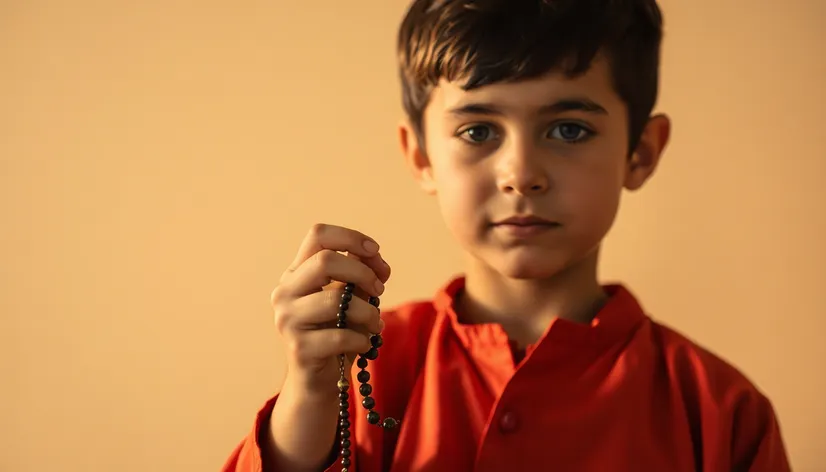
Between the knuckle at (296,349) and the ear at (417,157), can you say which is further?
the ear at (417,157)

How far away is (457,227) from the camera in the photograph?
882 mm

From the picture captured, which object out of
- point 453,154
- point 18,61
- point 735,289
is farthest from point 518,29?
point 18,61

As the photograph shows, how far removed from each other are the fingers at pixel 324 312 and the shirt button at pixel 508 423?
185 mm

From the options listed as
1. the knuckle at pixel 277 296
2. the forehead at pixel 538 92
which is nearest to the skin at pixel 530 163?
the forehead at pixel 538 92

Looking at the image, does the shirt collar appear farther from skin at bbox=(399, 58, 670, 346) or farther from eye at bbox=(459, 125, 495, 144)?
eye at bbox=(459, 125, 495, 144)

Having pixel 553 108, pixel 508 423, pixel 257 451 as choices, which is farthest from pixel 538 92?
pixel 257 451

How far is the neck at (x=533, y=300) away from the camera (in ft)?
3.08

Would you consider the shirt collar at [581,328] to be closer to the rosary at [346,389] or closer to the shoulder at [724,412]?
the shoulder at [724,412]

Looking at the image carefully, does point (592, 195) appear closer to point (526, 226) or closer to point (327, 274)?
point (526, 226)

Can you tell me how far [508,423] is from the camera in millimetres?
845

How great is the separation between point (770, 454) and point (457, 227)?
407 millimetres

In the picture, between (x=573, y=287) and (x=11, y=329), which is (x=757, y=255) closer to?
(x=573, y=287)

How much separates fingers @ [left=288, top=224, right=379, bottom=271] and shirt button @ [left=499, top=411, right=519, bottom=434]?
228 mm

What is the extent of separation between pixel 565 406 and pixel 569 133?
29 centimetres
